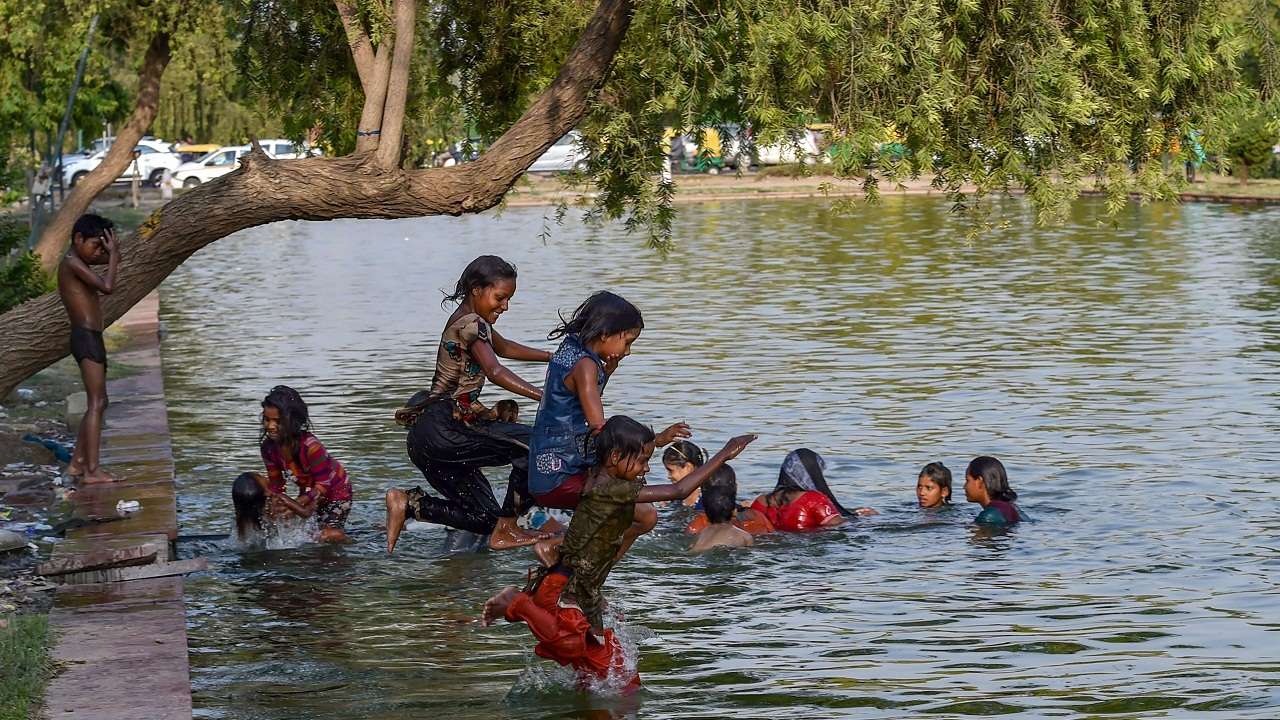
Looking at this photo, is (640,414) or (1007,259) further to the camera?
(1007,259)

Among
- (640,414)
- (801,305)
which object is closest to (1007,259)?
(801,305)

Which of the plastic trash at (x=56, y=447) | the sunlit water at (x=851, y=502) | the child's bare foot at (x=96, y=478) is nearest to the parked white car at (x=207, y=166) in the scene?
the sunlit water at (x=851, y=502)

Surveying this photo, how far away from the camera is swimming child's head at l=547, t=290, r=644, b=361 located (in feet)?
25.9

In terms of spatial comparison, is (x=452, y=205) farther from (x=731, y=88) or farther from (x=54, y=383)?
(x=54, y=383)

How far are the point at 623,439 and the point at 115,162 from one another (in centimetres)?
1763

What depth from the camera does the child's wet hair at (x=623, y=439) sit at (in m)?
7.47

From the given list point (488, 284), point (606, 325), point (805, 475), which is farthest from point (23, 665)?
point (805, 475)

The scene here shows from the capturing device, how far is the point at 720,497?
11.1 metres

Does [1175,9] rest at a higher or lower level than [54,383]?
higher

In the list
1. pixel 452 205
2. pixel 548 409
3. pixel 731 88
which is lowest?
pixel 548 409

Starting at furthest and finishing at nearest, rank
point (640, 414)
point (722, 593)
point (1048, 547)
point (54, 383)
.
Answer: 1. point (54, 383)
2. point (640, 414)
3. point (1048, 547)
4. point (722, 593)

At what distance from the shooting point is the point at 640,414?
54.2 ft

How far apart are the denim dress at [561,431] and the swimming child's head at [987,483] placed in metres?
4.13

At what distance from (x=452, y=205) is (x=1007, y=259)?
21841 millimetres
